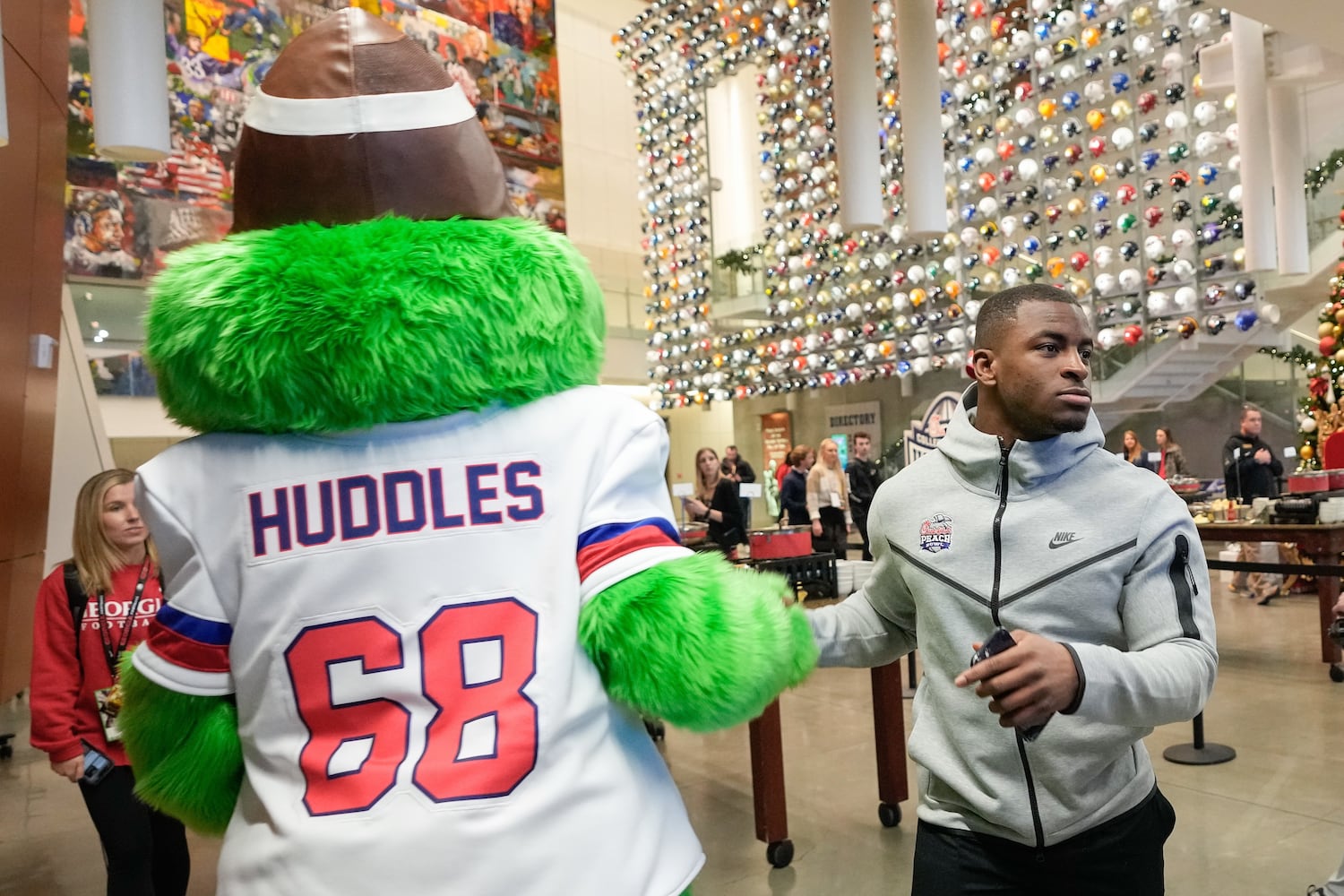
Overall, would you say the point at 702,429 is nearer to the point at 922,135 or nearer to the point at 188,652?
Answer: the point at 922,135

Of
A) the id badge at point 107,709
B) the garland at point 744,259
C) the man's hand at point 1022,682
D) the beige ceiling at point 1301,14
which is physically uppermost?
the garland at point 744,259

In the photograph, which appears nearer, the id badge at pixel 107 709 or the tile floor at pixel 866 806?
the id badge at pixel 107 709

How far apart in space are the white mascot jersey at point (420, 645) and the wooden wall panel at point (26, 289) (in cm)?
581

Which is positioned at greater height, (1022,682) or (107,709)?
(1022,682)

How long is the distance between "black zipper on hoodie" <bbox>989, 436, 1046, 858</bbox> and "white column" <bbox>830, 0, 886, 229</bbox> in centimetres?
350

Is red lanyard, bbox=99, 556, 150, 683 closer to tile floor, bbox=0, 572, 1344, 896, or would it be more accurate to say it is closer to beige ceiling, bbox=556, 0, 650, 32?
tile floor, bbox=0, 572, 1344, 896

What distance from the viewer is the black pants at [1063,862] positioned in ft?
5.33

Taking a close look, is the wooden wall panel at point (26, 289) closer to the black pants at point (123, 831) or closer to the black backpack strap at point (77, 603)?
the black backpack strap at point (77, 603)

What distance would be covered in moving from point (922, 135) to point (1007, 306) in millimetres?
3893

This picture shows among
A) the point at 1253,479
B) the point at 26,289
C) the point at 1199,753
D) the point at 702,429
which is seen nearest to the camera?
the point at 1199,753

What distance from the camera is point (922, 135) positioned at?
17.4ft

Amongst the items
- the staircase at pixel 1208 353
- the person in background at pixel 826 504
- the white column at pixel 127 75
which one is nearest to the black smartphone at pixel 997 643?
the white column at pixel 127 75

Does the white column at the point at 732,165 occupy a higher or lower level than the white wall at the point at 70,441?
higher

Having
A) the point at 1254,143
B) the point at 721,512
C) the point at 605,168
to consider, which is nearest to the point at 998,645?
the point at 721,512
